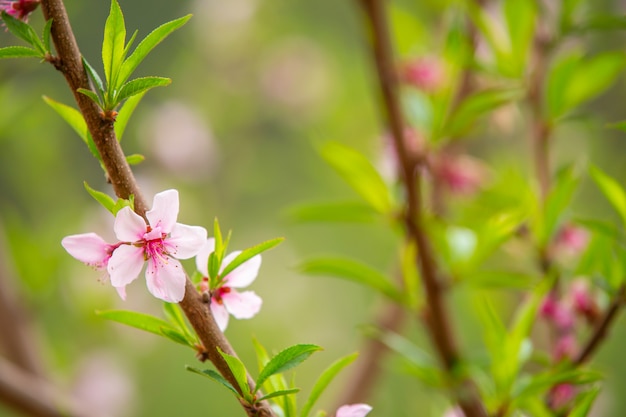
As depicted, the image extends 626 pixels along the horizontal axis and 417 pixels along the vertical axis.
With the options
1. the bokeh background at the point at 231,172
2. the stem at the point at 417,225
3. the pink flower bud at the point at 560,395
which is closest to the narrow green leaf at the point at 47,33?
the stem at the point at 417,225

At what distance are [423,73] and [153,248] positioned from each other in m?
0.48

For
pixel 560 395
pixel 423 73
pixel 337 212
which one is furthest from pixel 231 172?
pixel 560 395

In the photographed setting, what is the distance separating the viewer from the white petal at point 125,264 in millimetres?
271

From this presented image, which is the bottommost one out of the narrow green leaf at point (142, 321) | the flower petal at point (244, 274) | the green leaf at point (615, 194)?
the green leaf at point (615, 194)

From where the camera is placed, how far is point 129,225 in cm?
26

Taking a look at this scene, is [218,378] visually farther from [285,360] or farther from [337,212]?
[337,212]

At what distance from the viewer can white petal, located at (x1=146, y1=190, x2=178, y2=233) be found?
27 cm

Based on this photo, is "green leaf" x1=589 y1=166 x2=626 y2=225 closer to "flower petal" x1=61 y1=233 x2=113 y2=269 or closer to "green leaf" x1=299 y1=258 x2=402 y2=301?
"green leaf" x1=299 y1=258 x2=402 y2=301

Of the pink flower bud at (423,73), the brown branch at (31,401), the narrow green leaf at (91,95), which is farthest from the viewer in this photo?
the pink flower bud at (423,73)

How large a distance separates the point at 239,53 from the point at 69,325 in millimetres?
548

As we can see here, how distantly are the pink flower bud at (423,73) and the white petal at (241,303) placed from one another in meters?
0.42

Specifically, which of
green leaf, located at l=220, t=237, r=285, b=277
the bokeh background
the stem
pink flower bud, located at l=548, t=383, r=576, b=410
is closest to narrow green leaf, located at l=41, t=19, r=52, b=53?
green leaf, located at l=220, t=237, r=285, b=277

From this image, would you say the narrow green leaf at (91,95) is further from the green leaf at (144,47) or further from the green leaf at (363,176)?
the green leaf at (363,176)

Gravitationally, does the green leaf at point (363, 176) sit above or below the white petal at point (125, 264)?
below
